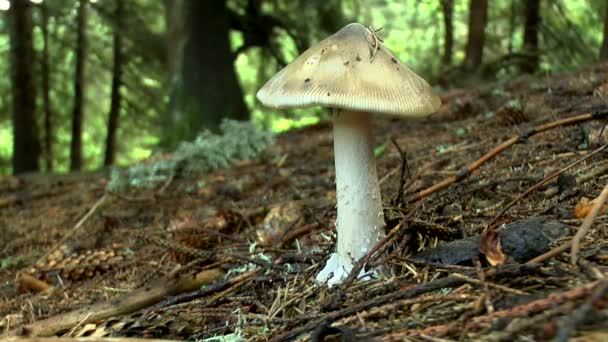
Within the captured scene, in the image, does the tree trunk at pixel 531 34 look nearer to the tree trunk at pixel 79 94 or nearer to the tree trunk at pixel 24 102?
the tree trunk at pixel 24 102

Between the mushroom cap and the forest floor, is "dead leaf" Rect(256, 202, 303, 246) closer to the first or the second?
the forest floor

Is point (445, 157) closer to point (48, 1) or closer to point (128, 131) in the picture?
point (48, 1)

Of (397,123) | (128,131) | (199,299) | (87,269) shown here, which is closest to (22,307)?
(87,269)

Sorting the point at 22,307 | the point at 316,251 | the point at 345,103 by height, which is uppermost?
the point at 345,103

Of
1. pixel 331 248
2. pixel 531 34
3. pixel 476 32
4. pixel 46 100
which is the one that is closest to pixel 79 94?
pixel 46 100

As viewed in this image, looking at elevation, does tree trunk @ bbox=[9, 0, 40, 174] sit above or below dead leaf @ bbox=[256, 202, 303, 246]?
above

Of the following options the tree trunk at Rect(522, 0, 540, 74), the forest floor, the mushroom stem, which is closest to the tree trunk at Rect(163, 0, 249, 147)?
the forest floor

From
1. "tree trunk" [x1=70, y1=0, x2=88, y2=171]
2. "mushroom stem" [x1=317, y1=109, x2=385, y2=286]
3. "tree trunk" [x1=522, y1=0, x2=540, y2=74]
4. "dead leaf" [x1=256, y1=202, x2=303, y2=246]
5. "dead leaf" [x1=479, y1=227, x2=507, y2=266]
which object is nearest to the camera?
"dead leaf" [x1=479, y1=227, x2=507, y2=266]
